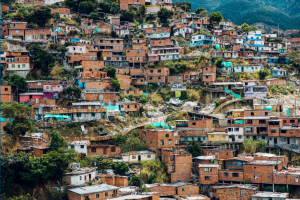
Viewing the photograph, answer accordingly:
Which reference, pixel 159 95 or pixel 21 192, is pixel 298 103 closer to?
pixel 159 95

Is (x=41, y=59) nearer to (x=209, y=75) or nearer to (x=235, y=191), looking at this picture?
(x=209, y=75)

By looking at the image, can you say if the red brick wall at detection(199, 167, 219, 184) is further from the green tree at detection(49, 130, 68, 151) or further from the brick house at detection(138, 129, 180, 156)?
the green tree at detection(49, 130, 68, 151)

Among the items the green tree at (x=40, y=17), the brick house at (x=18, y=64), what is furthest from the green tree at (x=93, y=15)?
the brick house at (x=18, y=64)

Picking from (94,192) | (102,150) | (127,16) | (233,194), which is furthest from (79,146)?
(127,16)

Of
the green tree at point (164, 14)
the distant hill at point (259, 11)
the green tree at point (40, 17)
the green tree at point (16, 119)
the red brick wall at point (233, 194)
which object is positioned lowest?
the red brick wall at point (233, 194)

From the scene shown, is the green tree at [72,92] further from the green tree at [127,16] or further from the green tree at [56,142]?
the green tree at [127,16]

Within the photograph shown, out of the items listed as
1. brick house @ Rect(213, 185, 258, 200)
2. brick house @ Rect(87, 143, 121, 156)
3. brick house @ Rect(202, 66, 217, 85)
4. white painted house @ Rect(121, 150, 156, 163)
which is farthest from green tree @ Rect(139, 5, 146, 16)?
brick house @ Rect(213, 185, 258, 200)
